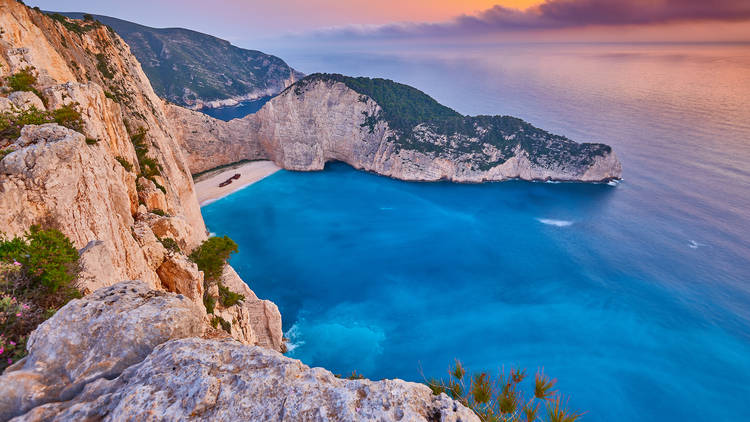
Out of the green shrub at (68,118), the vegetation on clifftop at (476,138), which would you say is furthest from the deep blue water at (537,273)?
the green shrub at (68,118)

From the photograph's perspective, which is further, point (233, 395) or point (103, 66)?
point (103, 66)

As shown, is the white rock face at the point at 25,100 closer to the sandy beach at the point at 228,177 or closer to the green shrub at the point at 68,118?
the green shrub at the point at 68,118

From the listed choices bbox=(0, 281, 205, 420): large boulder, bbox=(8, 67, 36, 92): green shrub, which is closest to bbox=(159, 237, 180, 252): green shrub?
bbox=(8, 67, 36, 92): green shrub

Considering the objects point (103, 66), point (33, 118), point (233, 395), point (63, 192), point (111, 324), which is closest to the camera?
point (233, 395)

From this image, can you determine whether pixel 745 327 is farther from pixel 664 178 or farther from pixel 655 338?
pixel 664 178

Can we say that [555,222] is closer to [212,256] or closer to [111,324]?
[212,256]

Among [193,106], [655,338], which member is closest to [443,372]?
[655,338]

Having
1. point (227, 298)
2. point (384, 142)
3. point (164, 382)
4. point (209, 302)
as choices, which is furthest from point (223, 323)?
point (384, 142)
